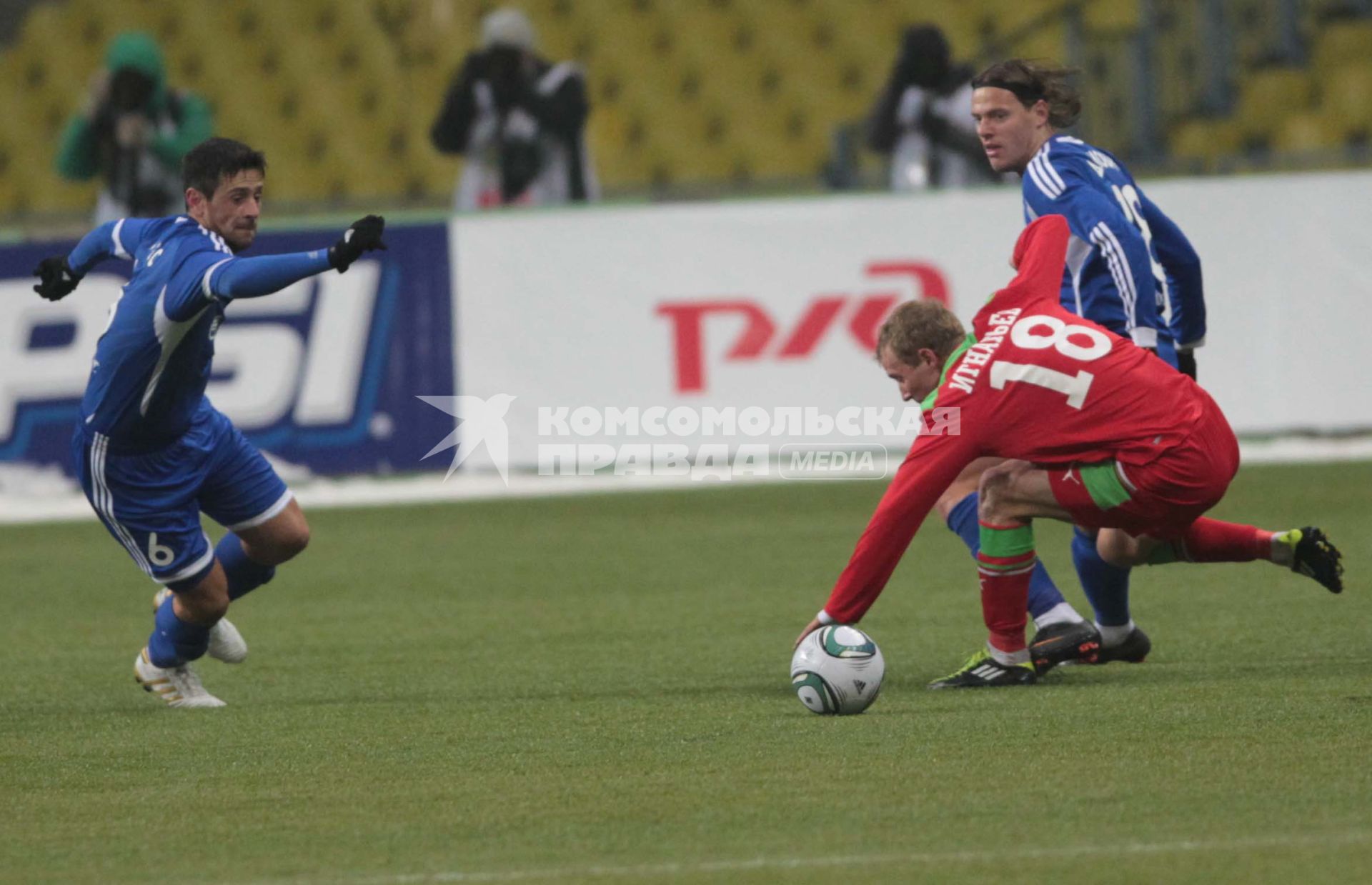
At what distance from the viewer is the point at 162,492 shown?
572 centimetres

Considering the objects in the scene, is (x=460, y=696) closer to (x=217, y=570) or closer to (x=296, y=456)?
(x=217, y=570)

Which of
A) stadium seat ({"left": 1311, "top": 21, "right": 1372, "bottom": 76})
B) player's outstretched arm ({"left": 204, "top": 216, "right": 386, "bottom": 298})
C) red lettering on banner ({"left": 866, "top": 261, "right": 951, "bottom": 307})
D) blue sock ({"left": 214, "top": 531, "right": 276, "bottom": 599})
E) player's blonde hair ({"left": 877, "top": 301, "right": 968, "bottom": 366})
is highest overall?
stadium seat ({"left": 1311, "top": 21, "right": 1372, "bottom": 76})

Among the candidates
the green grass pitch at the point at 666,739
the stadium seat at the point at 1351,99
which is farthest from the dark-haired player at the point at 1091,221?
the stadium seat at the point at 1351,99

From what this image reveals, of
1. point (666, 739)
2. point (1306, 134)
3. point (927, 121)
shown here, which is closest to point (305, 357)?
point (927, 121)

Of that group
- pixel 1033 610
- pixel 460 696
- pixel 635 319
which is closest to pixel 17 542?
pixel 635 319

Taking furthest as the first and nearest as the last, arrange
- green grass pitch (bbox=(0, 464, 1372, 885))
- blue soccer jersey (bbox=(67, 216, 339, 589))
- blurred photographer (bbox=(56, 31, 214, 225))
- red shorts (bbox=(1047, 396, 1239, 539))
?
blurred photographer (bbox=(56, 31, 214, 225)) → blue soccer jersey (bbox=(67, 216, 339, 589)) → red shorts (bbox=(1047, 396, 1239, 539)) → green grass pitch (bbox=(0, 464, 1372, 885))

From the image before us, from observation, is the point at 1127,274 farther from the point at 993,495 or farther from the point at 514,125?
the point at 514,125

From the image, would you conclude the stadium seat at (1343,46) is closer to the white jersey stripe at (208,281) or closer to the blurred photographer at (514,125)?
the blurred photographer at (514,125)

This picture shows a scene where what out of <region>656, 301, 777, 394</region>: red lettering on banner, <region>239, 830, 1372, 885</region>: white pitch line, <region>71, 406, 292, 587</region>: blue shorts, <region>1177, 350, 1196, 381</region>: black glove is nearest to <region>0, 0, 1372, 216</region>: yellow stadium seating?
<region>656, 301, 777, 394</region>: red lettering on banner

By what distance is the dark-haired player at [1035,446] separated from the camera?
508 centimetres

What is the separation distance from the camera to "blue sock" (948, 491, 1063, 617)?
5738 mm

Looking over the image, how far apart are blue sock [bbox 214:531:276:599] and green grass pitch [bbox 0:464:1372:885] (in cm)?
29

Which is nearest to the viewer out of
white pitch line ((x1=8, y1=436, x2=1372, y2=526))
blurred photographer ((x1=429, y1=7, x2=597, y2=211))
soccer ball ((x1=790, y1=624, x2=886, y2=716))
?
soccer ball ((x1=790, y1=624, x2=886, y2=716))

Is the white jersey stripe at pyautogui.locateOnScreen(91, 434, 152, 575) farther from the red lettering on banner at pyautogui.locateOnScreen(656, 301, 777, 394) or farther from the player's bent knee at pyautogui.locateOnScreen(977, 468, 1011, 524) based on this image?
the red lettering on banner at pyautogui.locateOnScreen(656, 301, 777, 394)
